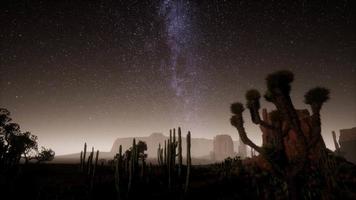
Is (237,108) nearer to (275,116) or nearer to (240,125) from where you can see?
(240,125)

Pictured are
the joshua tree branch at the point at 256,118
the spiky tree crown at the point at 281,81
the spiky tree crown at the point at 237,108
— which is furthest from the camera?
the spiky tree crown at the point at 237,108

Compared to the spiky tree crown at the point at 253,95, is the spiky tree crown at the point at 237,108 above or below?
below

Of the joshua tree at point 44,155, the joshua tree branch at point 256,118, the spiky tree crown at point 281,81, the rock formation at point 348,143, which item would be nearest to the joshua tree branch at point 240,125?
the joshua tree branch at point 256,118

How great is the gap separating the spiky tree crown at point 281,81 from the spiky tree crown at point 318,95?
122 centimetres

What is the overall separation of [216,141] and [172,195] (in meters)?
193

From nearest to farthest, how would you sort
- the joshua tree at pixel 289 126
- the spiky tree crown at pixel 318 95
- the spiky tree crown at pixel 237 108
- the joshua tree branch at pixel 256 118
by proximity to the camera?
the joshua tree at pixel 289 126 → the spiky tree crown at pixel 318 95 → the joshua tree branch at pixel 256 118 → the spiky tree crown at pixel 237 108

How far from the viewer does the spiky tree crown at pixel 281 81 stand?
869 centimetres

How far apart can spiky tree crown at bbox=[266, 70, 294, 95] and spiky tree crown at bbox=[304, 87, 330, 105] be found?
1.22m

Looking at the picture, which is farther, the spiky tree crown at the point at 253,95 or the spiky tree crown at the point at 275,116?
the spiky tree crown at the point at 275,116

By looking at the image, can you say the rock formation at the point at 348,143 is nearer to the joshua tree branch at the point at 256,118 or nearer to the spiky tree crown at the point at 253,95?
the joshua tree branch at the point at 256,118

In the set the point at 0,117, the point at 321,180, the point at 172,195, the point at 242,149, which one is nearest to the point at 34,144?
the point at 0,117

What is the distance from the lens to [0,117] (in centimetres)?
3331

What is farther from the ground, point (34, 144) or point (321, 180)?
point (34, 144)

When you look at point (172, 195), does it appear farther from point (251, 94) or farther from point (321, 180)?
point (321, 180)
